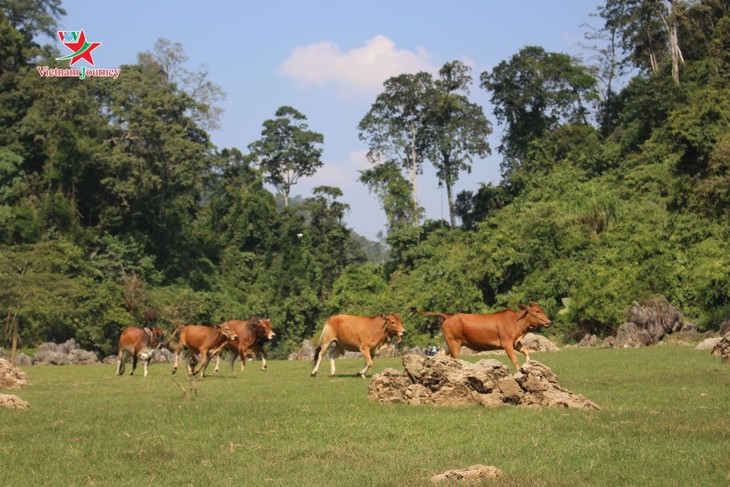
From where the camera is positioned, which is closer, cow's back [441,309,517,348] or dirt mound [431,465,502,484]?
dirt mound [431,465,502,484]

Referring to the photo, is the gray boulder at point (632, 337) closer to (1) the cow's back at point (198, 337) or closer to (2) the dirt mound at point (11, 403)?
(1) the cow's back at point (198, 337)

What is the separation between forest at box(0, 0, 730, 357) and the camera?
39438mm

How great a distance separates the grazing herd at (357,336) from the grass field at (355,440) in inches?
90.4

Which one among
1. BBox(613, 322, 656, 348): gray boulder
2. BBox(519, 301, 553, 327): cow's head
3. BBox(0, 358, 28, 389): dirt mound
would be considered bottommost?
BBox(0, 358, 28, 389): dirt mound

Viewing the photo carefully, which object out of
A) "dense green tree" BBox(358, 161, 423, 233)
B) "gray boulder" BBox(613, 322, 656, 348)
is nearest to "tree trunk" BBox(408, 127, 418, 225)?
"dense green tree" BBox(358, 161, 423, 233)

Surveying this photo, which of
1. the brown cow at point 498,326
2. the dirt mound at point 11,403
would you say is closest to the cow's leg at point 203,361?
the brown cow at point 498,326

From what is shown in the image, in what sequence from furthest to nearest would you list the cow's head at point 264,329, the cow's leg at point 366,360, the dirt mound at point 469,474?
the cow's head at point 264,329 < the cow's leg at point 366,360 < the dirt mound at point 469,474

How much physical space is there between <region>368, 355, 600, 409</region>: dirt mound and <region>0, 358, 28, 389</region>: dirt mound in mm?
8822

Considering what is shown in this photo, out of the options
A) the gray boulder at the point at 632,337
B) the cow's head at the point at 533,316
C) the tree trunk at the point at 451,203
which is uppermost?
the tree trunk at the point at 451,203

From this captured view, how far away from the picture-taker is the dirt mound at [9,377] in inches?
734

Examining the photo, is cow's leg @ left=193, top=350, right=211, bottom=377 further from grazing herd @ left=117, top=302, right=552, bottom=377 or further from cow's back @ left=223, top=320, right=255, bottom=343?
cow's back @ left=223, top=320, right=255, bottom=343

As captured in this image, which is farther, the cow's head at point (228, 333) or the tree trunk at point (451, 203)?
the tree trunk at point (451, 203)

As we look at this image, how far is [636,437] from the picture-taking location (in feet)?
33.9

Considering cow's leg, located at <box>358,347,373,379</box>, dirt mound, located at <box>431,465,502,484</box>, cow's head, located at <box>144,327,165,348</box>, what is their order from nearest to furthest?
dirt mound, located at <box>431,465,502,484</box>
cow's leg, located at <box>358,347,373,379</box>
cow's head, located at <box>144,327,165,348</box>
